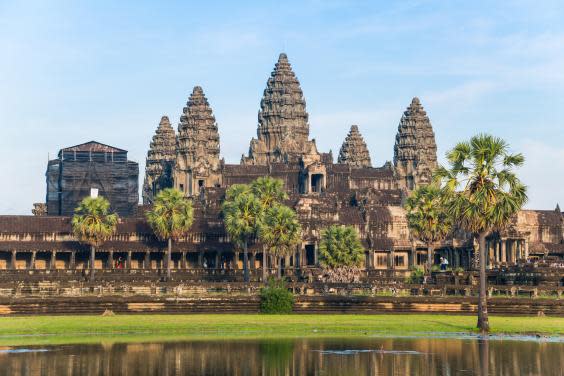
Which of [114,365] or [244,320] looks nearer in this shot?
[114,365]

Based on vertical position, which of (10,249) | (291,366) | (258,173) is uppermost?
(258,173)

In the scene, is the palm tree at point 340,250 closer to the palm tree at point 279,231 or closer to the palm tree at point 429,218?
the palm tree at point 279,231

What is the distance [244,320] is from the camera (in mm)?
78312

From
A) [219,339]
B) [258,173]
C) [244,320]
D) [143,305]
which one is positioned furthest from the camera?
[258,173]

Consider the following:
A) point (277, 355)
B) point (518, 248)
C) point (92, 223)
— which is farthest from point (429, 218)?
point (277, 355)

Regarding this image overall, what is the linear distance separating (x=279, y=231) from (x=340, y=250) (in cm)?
703

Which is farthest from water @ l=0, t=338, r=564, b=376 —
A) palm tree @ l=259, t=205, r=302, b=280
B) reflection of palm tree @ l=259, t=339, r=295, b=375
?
palm tree @ l=259, t=205, r=302, b=280

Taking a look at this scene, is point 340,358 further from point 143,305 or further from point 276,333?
point 143,305

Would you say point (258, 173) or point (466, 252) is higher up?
point (258, 173)

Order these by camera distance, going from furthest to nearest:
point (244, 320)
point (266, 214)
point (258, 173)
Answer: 1. point (258, 173)
2. point (266, 214)
3. point (244, 320)

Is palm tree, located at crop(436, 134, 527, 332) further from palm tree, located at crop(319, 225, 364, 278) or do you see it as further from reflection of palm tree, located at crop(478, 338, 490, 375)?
palm tree, located at crop(319, 225, 364, 278)

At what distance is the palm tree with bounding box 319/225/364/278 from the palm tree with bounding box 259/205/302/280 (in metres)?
4.07

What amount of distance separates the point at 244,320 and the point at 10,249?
5786cm

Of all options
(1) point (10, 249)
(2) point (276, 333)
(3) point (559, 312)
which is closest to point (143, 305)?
(2) point (276, 333)
